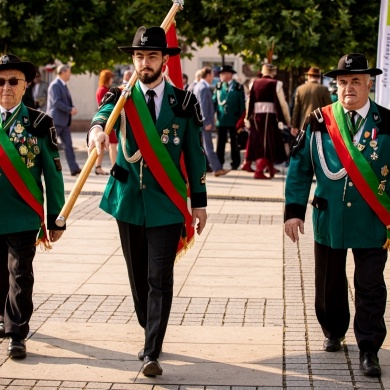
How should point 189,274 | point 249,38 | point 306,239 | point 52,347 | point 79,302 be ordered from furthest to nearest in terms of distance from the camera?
point 249,38
point 306,239
point 189,274
point 79,302
point 52,347

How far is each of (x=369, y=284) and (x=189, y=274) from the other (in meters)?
3.04

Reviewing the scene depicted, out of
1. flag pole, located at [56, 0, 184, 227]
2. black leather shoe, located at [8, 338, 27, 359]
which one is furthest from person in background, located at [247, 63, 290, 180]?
black leather shoe, located at [8, 338, 27, 359]

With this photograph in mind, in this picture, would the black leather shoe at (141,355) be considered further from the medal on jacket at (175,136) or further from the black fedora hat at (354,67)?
the black fedora hat at (354,67)

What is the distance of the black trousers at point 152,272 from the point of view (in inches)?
237

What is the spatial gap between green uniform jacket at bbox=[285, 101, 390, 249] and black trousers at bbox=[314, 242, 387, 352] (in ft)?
0.35

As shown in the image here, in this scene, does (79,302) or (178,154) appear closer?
(178,154)

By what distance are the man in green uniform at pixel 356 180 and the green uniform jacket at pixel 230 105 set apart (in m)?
12.3

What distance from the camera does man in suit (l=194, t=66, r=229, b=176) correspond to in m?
17.5

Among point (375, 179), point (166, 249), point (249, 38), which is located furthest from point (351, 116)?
point (249, 38)

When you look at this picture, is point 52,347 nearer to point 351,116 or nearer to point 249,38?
point 351,116

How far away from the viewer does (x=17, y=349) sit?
6.33m

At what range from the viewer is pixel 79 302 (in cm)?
789

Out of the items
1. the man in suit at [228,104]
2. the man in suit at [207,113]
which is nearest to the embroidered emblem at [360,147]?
the man in suit at [207,113]

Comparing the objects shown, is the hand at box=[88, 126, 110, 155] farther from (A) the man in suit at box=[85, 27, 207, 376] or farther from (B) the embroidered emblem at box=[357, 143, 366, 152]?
(B) the embroidered emblem at box=[357, 143, 366, 152]
